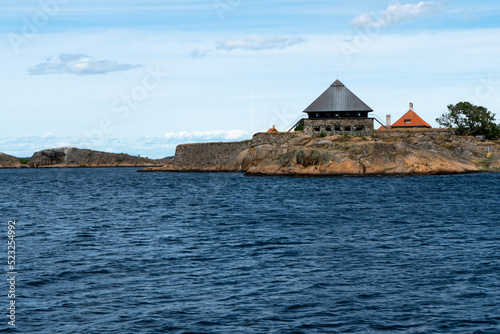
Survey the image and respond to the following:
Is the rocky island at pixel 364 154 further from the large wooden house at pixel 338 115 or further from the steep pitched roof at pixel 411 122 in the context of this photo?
the steep pitched roof at pixel 411 122

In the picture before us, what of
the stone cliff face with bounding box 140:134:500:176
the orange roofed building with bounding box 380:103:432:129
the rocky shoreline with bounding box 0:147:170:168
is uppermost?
the orange roofed building with bounding box 380:103:432:129

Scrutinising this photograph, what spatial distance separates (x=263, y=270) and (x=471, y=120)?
345 feet

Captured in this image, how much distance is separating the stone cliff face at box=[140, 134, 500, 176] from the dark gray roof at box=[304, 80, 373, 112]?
562 cm

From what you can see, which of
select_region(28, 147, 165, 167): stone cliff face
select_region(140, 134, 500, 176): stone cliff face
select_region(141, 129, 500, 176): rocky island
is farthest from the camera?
select_region(28, 147, 165, 167): stone cliff face

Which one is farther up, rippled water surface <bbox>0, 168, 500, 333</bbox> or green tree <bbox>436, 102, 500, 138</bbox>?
green tree <bbox>436, 102, 500, 138</bbox>

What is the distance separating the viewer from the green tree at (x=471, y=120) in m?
113

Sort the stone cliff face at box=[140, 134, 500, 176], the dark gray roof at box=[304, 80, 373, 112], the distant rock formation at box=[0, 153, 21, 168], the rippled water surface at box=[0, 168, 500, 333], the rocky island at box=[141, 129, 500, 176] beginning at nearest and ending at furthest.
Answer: the rippled water surface at box=[0, 168, 500, 333] → the stone cliff face at box=[140, 134, 500, 176] → the rocky island at box=[141, 129, 500, 176] → the dark gray roof at box=[304, 80, 373, 112] → the distant rock formation at box=[0, 153, 21, 168]

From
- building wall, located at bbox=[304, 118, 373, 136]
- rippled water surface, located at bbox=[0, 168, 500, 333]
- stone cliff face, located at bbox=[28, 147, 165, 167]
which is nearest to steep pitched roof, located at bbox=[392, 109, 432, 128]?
building wall, located at bbox=[304, 118, 373, 136]

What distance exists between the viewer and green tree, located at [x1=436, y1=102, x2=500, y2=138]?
4449 inches

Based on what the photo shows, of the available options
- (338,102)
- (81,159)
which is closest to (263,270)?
(338,102)

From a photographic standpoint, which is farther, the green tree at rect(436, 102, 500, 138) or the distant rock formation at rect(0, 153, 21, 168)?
the distant rock formation at rect(0, 153, 21, 168)

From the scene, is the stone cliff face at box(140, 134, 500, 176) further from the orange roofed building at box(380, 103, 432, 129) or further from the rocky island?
the orange roofed building at box(380, 103, 432, 129)

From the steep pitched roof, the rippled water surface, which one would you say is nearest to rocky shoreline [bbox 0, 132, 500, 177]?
the steep pitched roof

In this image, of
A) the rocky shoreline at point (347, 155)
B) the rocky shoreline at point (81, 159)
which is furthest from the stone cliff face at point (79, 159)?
the rocky shoreline at point (347, 155)
